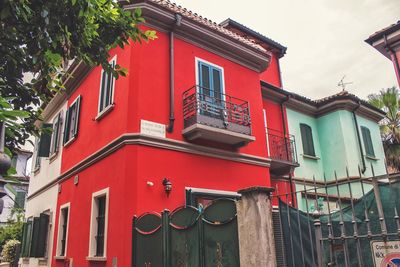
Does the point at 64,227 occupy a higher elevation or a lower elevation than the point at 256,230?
higher

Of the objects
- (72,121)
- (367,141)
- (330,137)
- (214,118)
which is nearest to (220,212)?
(214,118)

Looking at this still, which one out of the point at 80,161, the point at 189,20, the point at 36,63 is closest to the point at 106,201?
the point at 80,161

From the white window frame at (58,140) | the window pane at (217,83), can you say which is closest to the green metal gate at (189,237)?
the window pane at (217,83)

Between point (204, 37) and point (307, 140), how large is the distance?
799 cm

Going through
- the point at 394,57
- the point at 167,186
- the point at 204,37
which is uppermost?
the point at 394,57

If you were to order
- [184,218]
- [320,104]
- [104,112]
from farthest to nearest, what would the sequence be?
[320,104]
[104,112]
[184,218]

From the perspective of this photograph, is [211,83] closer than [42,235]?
Yes

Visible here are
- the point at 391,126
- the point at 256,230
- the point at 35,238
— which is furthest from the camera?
A: the point at 391,126

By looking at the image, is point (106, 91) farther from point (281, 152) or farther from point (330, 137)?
point (330, 137)

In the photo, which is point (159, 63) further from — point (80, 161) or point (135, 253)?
point (135, 253)

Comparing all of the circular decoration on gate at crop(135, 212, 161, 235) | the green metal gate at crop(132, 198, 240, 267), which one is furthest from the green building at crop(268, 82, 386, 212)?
the green metal gate at crop(132, 198, 240, 267)

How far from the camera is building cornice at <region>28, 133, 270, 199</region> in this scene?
8.42 meters

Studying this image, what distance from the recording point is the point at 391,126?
19.7 meters

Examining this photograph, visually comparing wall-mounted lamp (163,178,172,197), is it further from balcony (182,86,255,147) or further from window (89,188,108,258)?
window (89,188,108,258)
